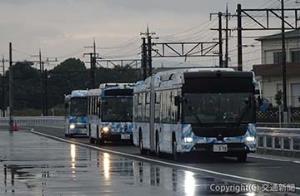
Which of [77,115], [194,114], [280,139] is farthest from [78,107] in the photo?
[194,114]

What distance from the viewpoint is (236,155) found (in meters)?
26.5

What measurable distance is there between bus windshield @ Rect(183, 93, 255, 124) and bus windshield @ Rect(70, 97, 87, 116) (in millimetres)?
30328

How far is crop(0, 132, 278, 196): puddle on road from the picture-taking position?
55.0ft

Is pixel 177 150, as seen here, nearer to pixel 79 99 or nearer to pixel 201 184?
pixel 201 184

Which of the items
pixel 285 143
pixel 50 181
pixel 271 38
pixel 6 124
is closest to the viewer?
pixel 50 181

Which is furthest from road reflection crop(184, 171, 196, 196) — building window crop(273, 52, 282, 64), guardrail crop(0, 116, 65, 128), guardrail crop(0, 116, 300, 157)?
building window crop(273, 52, 282, 64)

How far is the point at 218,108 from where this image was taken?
26.0 meters

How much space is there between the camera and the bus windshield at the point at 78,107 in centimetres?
5597

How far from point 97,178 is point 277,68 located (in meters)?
69.8

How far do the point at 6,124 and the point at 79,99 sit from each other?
162 ft

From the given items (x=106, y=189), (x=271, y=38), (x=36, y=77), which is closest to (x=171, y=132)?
(x=106, y=189)

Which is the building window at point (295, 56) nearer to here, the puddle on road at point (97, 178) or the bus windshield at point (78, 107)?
the bus windshield at point (78, 107)

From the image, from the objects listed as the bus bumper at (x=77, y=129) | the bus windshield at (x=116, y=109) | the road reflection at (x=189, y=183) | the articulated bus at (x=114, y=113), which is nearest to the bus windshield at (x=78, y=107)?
the bus bumper at (x=77, y=129)

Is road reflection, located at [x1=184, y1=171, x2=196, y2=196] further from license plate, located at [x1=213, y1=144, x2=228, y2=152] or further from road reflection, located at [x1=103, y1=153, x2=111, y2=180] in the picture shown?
license plate, located at [x1=213, y1=144, x2=228, y2=152]
